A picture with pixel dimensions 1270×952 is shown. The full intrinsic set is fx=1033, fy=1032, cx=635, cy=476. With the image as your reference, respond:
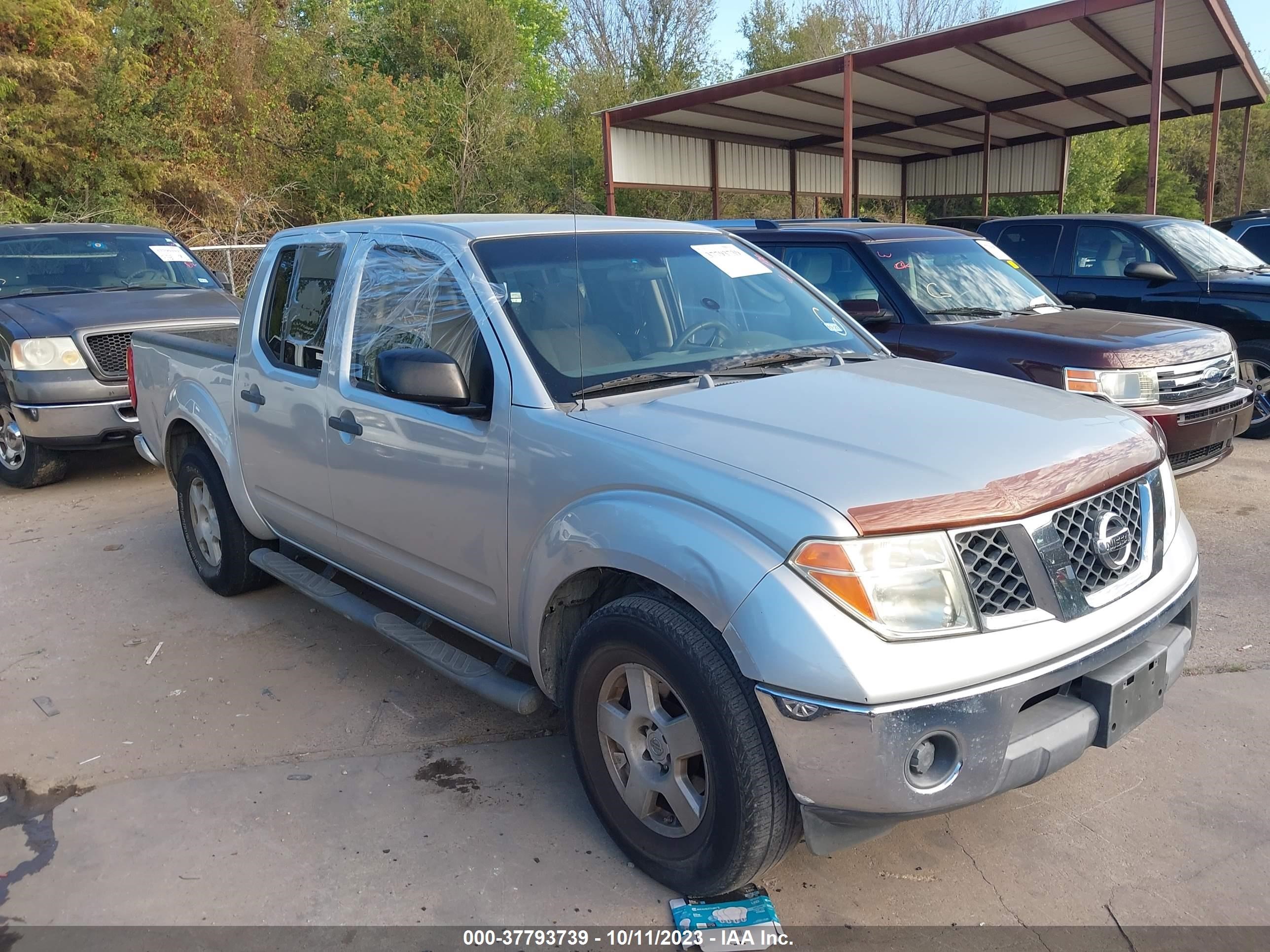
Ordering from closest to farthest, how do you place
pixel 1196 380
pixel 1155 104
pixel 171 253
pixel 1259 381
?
pixel 1196 380, pixel 1259 381, pixel 171 253, pixel 1155 104

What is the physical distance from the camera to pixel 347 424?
392cm

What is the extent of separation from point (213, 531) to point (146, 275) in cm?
452

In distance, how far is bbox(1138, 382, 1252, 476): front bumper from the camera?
594cm

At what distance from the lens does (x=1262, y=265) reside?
906 centimetres

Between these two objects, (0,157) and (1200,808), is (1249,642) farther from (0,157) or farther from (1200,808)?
(0,157)

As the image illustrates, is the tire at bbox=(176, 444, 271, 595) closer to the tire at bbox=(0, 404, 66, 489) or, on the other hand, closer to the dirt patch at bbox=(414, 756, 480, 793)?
the dirt patch at bbox=(414, 756, 480, 793)

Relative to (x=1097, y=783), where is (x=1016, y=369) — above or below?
above

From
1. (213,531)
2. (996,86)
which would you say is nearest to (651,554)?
(213,531)

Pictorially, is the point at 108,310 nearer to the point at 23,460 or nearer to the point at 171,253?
the point at 23,460

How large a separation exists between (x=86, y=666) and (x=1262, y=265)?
31.2ft

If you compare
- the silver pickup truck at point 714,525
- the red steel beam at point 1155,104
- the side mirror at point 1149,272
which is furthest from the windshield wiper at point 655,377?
the red steel beam at point 1155,104

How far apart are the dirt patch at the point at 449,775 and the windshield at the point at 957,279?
14.1ft

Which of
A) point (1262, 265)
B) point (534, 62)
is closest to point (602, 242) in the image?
point (1262, 265)

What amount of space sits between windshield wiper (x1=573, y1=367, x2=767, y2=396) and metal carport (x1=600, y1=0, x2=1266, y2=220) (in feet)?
31.4
